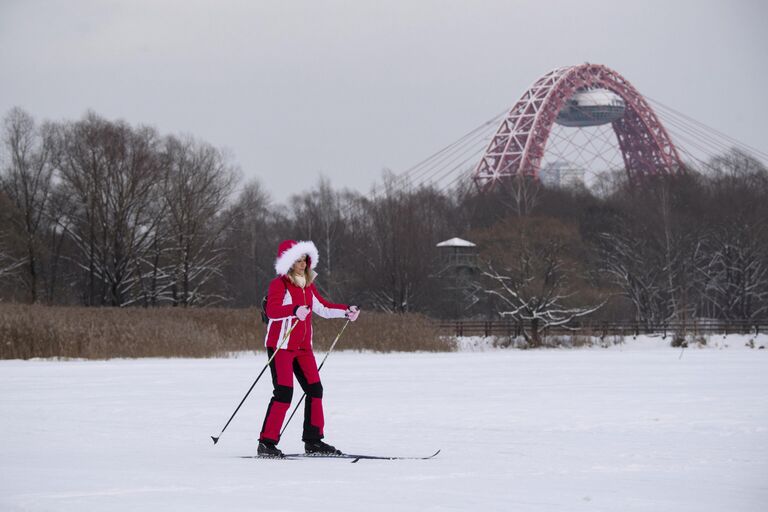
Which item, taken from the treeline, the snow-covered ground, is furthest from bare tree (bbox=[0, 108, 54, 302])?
the snow-covered ground

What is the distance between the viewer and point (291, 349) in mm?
8836

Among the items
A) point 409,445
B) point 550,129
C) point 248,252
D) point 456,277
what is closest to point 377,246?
point 456,277

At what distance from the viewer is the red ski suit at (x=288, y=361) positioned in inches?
343

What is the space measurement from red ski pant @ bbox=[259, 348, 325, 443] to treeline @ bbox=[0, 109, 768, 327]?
106 feet

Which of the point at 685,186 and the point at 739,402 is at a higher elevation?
the point at 685,186

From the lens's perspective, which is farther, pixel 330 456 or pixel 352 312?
pixel 352 312

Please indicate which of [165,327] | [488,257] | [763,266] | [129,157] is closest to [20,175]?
[129,157]

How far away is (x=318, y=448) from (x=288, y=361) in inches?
26.9

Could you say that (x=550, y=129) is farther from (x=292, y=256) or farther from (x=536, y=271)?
(x=292, y=256)

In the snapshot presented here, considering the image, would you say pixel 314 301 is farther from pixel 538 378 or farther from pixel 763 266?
pixel 763 266

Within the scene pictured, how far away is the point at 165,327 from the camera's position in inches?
1086

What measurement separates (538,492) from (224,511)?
181cm

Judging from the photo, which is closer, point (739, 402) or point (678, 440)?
point (678, 440)

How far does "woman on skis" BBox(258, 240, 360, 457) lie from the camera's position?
8.67 metres
